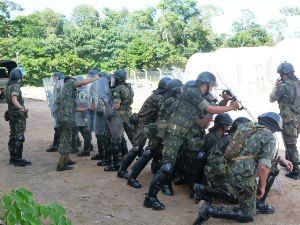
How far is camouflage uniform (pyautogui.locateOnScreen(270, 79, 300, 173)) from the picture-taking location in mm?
6656

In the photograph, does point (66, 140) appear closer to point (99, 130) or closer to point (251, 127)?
point (99, 130)

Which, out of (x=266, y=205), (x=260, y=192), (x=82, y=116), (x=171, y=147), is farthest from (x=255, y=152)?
(x=82, y=116)

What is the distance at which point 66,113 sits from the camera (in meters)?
7.01

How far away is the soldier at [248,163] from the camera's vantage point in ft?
14.8

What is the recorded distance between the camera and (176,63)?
35562 millimetres

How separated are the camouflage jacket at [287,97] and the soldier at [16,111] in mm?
4510

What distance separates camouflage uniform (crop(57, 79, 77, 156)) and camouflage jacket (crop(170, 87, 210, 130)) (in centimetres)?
238

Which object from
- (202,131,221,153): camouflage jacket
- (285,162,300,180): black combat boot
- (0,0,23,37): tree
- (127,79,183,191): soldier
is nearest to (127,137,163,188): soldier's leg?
(127,79,183,191): soldier

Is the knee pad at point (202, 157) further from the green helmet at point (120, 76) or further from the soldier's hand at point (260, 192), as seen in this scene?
the green helmet at point (120, 76)

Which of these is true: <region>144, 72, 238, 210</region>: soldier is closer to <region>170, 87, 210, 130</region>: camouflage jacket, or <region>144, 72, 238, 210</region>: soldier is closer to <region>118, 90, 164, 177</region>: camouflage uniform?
<region>170, 87, 210, 130</region>: camouflage jacket

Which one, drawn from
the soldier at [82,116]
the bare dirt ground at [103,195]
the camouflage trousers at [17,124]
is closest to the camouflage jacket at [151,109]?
the bare dirt ground at [103,195]

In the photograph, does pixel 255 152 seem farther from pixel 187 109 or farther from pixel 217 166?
pixel 187 109

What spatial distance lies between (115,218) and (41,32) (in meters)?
38.6

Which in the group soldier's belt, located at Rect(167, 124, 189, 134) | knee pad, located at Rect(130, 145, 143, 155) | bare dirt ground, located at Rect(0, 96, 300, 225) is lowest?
bare dirt ground, located at Rect(0, 96, 300, 225)
